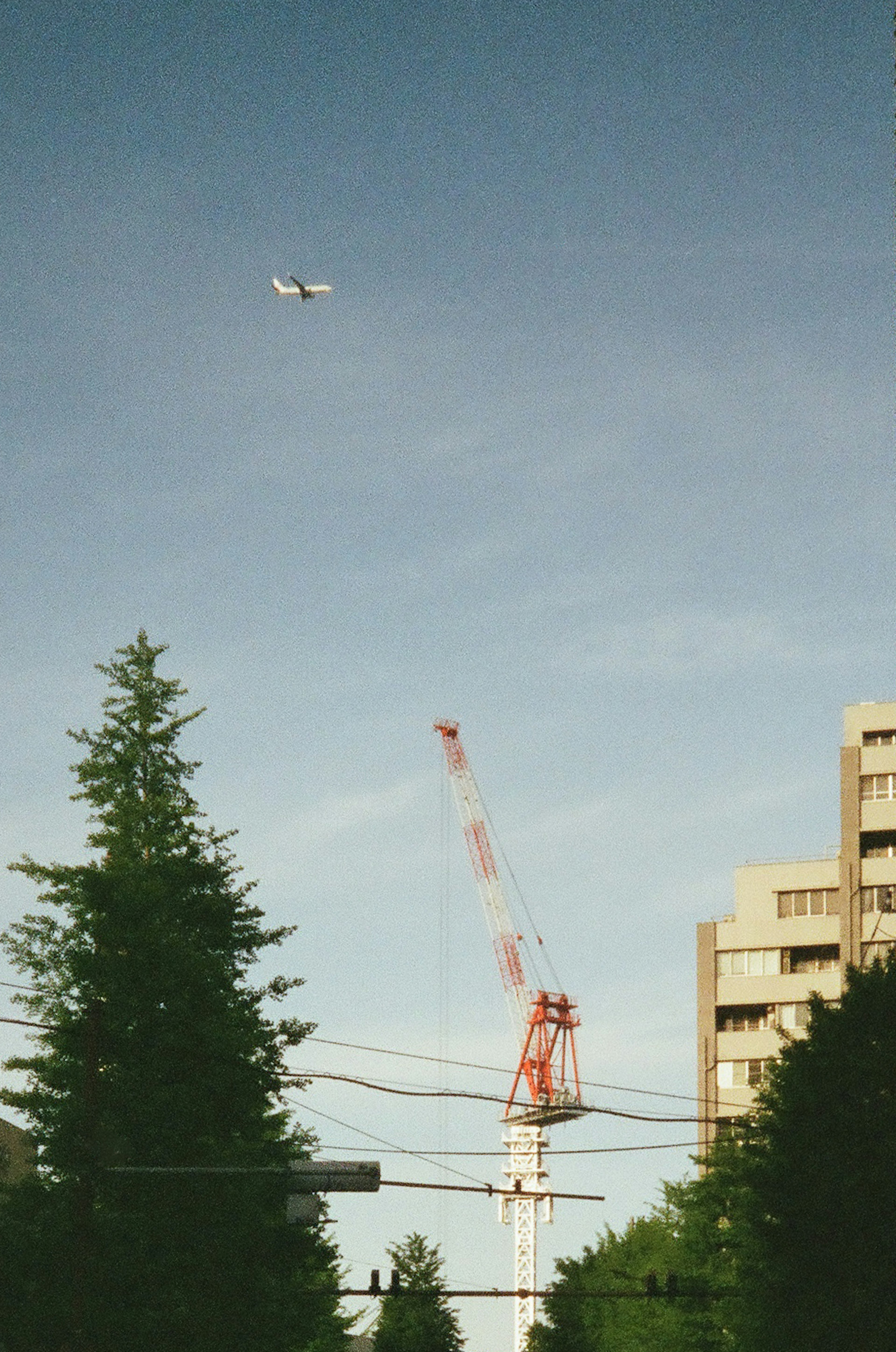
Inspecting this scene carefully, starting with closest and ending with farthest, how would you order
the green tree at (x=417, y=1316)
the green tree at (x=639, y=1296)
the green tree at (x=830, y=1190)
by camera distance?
the green tree at (x=830, y=1190), the green tree at (x=639, y=1296), the green tree at (x=417, y=1316)

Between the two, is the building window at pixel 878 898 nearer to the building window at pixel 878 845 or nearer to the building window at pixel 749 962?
the building window at pixel 878 845

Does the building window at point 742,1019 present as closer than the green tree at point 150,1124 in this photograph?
No

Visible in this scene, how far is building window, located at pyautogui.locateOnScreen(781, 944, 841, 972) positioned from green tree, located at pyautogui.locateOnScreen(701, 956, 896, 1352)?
60.1 m

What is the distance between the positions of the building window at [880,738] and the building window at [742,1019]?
16.3m

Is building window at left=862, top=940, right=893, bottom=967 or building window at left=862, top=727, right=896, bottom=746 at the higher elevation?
building window at left=862, top=727, right=896, bottom=746

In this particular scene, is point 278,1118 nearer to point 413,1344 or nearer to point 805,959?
point 413,1344

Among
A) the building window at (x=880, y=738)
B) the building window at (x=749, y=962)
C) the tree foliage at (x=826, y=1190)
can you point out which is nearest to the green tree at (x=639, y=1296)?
the tree foliage at (x=826, y=1190)

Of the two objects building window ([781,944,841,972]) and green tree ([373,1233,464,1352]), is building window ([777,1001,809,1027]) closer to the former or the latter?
building window ([781,944,841,972])

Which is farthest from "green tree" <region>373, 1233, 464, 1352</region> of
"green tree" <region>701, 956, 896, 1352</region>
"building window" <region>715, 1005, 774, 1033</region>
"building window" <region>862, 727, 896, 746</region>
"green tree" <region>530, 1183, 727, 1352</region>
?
"green tree" <region>701, 956, 896, 1352</region>

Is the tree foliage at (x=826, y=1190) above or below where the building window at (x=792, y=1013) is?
below

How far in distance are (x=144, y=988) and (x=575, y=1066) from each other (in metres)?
112

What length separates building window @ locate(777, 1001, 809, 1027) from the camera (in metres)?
96.1

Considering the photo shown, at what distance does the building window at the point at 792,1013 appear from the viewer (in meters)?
96.1

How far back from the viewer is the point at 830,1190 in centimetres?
3512
